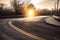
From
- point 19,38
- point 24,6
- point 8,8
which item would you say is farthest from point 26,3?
point 19,38

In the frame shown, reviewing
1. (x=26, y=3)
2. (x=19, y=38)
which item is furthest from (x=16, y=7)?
(x=19, y=38)

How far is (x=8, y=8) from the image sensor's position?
62.1 meters

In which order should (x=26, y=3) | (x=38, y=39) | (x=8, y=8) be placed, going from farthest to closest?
(x=26, y=3), (x=8, y=8), (x=38, y=39)

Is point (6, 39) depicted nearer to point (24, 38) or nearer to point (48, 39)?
point (24, 38)

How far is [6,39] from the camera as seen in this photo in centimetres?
1380

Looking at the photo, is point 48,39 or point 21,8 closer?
point 48,39

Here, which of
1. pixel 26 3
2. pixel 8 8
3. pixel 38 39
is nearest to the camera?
pixel 38 39

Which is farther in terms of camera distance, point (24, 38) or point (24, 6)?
point (24, 6)

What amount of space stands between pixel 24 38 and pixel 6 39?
3.68 feet

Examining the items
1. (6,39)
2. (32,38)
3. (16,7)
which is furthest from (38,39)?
(16,7)

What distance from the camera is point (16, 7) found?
62094 mm

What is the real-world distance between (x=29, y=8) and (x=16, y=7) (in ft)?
15.4

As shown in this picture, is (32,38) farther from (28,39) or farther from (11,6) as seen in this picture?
(11,6)

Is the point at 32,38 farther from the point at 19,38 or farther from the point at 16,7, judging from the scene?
the point at 16,7
